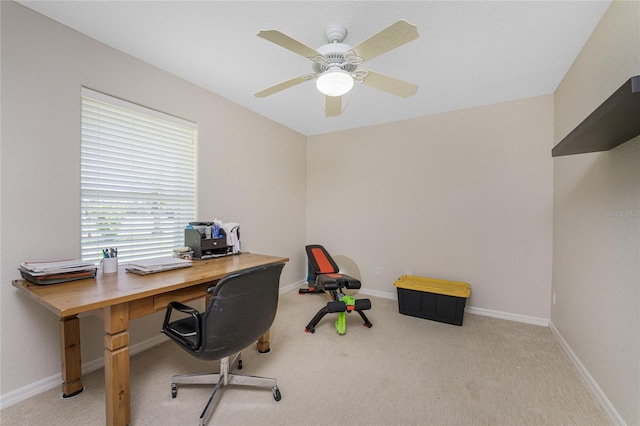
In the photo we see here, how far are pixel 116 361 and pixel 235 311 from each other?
2.03ft

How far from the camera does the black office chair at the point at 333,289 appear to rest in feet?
8.20

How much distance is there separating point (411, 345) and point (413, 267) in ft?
4.14

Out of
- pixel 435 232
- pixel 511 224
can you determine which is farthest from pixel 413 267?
pixel 511 224

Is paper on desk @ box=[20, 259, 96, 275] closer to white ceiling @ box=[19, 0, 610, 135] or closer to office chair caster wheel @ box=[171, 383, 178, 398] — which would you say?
office chair caster wheel @ box=[171, 383, 178, 398]

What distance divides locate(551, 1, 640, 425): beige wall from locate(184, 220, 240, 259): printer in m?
2.82

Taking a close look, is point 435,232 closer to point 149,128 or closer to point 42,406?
point 149,128

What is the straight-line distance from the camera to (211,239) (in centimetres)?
237

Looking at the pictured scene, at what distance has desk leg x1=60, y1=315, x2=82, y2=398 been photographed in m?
1.63

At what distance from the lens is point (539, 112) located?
2.73 m

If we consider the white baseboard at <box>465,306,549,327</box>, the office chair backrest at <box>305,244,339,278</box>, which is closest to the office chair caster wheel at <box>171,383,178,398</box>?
the office chair backrest at <box>305,244,339,278</box>

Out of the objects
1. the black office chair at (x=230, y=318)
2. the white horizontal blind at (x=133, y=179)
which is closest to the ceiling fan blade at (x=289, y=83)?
the white horizontal blind at (x=133, y=179)

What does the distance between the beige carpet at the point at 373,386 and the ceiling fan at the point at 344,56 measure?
6.61 feet

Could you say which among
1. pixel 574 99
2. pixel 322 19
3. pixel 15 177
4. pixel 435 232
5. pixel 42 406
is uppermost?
pixel 322 19

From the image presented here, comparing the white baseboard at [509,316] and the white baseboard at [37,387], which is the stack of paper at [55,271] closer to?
the white baseboard at [37,387]
